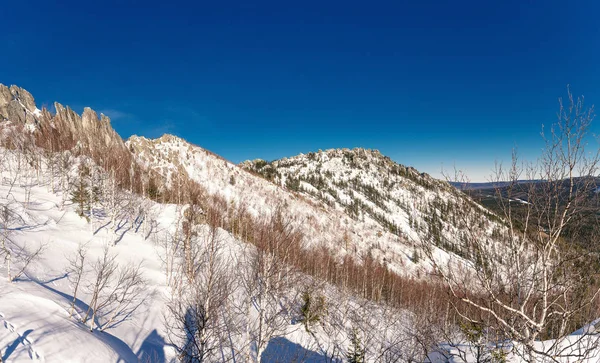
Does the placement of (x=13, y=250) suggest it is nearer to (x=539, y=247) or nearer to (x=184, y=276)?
(x=184, y=276)

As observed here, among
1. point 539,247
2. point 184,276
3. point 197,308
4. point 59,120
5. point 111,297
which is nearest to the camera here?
point 539,247

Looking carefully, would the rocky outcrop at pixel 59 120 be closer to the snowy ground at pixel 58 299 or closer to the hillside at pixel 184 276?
the hillside at pixel 184 276

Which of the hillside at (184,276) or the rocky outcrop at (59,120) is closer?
the hillside at (184,276)

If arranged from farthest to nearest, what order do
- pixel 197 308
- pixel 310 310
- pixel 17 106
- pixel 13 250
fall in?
pixel 17 106 → pixel 310 310 → pixel 13 250 → pixel 197 308

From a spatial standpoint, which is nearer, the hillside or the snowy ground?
the hillside

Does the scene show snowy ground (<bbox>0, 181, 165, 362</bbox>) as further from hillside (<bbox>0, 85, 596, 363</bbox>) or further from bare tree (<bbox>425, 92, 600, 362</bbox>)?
bare tree (<bbox>425, 92, 600, 362</bbox>)

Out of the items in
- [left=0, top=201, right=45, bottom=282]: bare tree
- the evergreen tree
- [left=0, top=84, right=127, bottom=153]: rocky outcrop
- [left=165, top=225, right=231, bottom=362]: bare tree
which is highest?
[left=0, top=84, right=127, bottom=153]: rocky outcrop

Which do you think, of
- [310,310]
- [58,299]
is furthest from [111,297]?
[310,310]

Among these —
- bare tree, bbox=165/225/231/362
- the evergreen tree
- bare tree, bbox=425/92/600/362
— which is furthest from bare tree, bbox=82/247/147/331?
bare tree, bbox=425/92/600/362

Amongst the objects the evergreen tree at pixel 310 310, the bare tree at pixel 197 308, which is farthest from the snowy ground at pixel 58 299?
the evergreen tree at pixel 310 310

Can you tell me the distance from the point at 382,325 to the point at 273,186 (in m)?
78.1

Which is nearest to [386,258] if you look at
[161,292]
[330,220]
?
[330,220]

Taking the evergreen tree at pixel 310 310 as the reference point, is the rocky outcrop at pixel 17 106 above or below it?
above

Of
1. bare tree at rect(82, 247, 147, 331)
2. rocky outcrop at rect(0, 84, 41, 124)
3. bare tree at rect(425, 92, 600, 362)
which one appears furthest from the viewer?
rocky outcrop at rect(0, 84, 41, 124)
